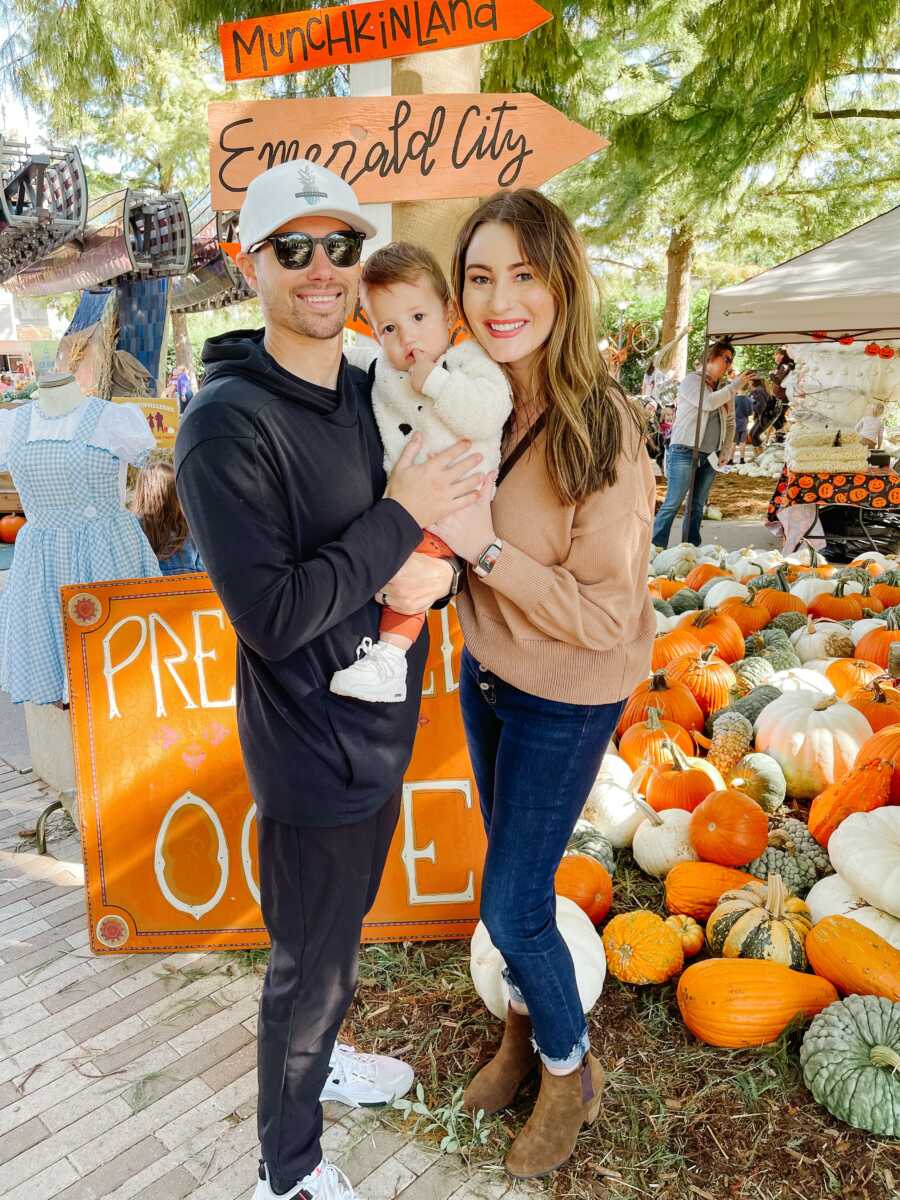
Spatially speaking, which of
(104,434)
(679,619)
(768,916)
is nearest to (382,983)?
(768,916)

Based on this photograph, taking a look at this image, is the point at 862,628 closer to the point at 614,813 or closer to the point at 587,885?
the point at 614,813

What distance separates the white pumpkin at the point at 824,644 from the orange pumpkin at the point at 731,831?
5.16 feet

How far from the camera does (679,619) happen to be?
4.16 m

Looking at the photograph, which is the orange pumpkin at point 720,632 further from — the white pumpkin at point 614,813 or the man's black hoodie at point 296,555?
the man's black hoodie at point 296,555

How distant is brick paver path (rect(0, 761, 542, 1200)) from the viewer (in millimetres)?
1866

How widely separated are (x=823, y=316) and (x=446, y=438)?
19.8 ft

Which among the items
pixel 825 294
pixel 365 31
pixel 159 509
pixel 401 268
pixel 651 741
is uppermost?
pixel 365 31

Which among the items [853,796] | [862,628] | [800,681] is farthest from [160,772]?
[862,628]

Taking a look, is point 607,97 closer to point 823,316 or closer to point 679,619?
point 823,316

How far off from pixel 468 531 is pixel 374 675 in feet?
0.98

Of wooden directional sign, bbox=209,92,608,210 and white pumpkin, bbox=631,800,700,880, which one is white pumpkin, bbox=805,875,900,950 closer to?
white pumpkin, bbox=631,800,700,880

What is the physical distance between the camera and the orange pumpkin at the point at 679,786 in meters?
2.84

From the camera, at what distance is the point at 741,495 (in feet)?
39.6

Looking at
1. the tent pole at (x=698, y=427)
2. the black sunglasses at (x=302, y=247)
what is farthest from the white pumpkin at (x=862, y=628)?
the tent pole at (x=698, y=427)
